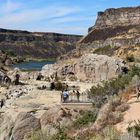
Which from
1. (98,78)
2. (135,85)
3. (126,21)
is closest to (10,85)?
(98,78)

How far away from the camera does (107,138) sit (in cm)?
1348

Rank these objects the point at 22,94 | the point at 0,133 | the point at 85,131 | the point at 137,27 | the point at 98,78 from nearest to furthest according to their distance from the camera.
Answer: the point at 85,131
the point at 0,133
the point at 22,94
the point at 98,78
the point at 137,27

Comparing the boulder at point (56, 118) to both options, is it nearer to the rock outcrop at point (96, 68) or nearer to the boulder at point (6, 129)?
the boulder at point (6, 129)

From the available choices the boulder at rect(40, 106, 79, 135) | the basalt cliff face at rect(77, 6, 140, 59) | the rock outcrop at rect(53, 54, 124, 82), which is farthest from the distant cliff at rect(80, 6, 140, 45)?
the boulder at rect(40, 106, 79, 135)

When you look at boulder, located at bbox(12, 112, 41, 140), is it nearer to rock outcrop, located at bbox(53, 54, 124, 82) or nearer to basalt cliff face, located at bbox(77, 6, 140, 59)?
rock outcrop, located at bbox(53, 54, 124, 82)

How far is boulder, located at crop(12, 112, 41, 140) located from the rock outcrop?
3313 cm

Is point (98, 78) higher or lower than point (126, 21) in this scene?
lower

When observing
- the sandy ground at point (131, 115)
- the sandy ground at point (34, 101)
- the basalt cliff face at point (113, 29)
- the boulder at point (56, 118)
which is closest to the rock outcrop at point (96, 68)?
the sandy ground at point (34, 101)

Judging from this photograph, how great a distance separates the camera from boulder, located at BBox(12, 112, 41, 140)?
1848cm

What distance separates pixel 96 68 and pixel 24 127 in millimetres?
37693

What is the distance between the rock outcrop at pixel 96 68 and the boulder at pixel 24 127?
3313cm

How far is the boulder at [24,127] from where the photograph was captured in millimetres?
18484

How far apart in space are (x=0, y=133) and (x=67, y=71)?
45.9 meters

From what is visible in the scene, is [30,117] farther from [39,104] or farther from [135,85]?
[39,104]
